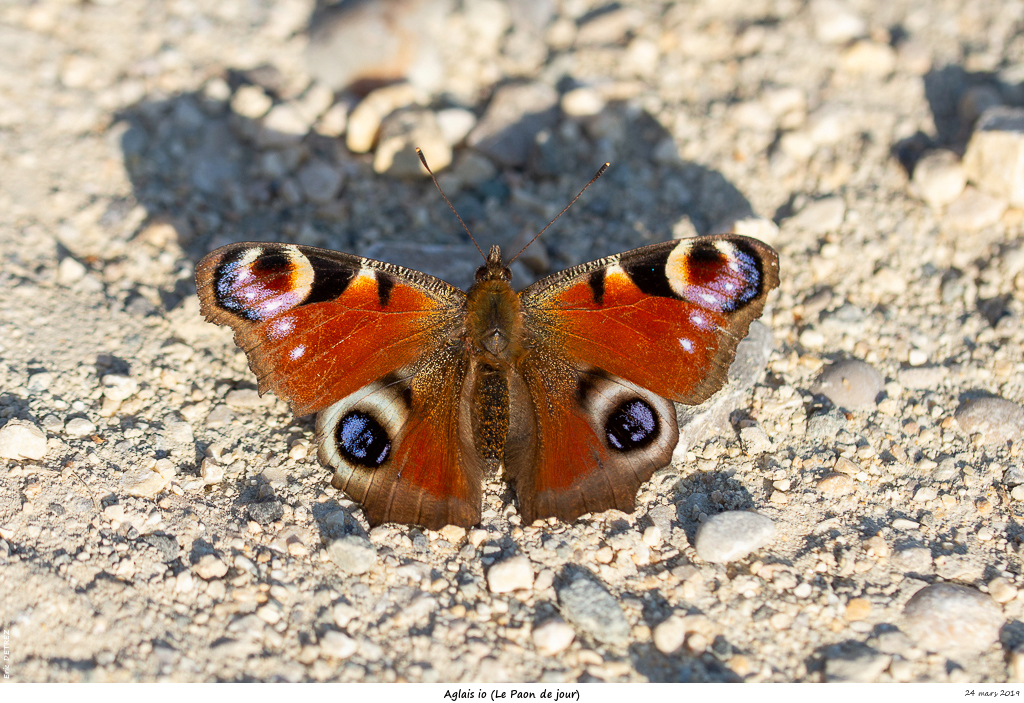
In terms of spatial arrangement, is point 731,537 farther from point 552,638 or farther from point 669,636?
point 552,638

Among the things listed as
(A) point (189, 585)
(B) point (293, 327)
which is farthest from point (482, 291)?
(A) point (189, 585)

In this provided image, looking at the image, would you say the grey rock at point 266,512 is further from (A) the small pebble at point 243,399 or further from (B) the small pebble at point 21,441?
(B) the small pebble at point 21,441

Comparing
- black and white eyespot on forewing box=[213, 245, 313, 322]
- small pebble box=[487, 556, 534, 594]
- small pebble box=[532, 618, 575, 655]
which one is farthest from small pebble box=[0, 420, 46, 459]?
small pebble box=[532, 618, 575, 655]

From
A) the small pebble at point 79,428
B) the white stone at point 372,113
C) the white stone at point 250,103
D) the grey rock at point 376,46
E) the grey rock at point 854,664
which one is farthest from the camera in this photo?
the grey rock at point 376,46

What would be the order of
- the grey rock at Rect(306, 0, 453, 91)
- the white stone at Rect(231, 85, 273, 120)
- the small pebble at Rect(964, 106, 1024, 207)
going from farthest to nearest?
the grey rock at Rect(306, 0, 453, 91), the white stone at Rect(231, 85, 273, 120), the small pebble at Rect(964, 106, 1024, 207)

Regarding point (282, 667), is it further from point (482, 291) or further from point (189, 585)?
point (482, 291)

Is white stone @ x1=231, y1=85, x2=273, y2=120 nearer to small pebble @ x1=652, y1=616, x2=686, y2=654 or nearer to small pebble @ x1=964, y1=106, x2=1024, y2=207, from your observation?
small pebble @ x1=652, y1=616, x2=686, y2=654

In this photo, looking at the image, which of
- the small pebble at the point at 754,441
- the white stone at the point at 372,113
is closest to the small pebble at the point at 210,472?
the white stone at the point at 372,113
